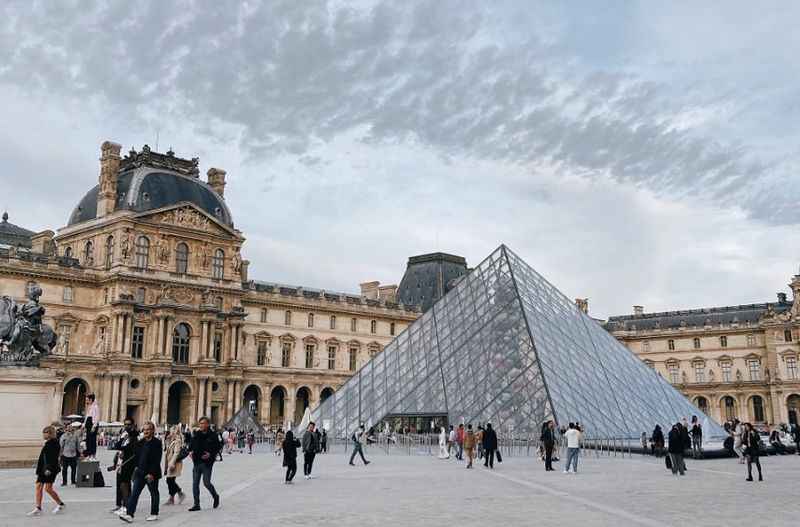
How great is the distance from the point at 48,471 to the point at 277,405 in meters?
46.5

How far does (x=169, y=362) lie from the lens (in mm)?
46250

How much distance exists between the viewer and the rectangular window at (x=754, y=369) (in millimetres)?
66613

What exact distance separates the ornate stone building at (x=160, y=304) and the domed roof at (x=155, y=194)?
0.27ft

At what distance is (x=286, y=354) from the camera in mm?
55875

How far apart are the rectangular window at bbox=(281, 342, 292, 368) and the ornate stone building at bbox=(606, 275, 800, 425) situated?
3311cm

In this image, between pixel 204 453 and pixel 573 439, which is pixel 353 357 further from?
pixel 204 453

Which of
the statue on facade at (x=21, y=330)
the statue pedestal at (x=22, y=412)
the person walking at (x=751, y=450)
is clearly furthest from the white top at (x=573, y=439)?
the statue on facade at (x=21, y=330)

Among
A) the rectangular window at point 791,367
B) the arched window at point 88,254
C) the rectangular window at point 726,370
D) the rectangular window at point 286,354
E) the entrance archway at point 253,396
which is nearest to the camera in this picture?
the arched window at point 88,254

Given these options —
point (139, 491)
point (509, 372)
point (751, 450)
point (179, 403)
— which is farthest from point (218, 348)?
point (139, 491)

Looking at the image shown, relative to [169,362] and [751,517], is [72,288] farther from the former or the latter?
[751,517]

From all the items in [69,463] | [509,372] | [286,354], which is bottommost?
[69,463]

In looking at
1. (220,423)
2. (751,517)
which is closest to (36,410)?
(751,517)

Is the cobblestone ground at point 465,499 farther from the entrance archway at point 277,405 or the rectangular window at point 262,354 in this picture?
the entrance archway at point 277,405

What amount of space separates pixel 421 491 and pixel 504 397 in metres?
12.5
